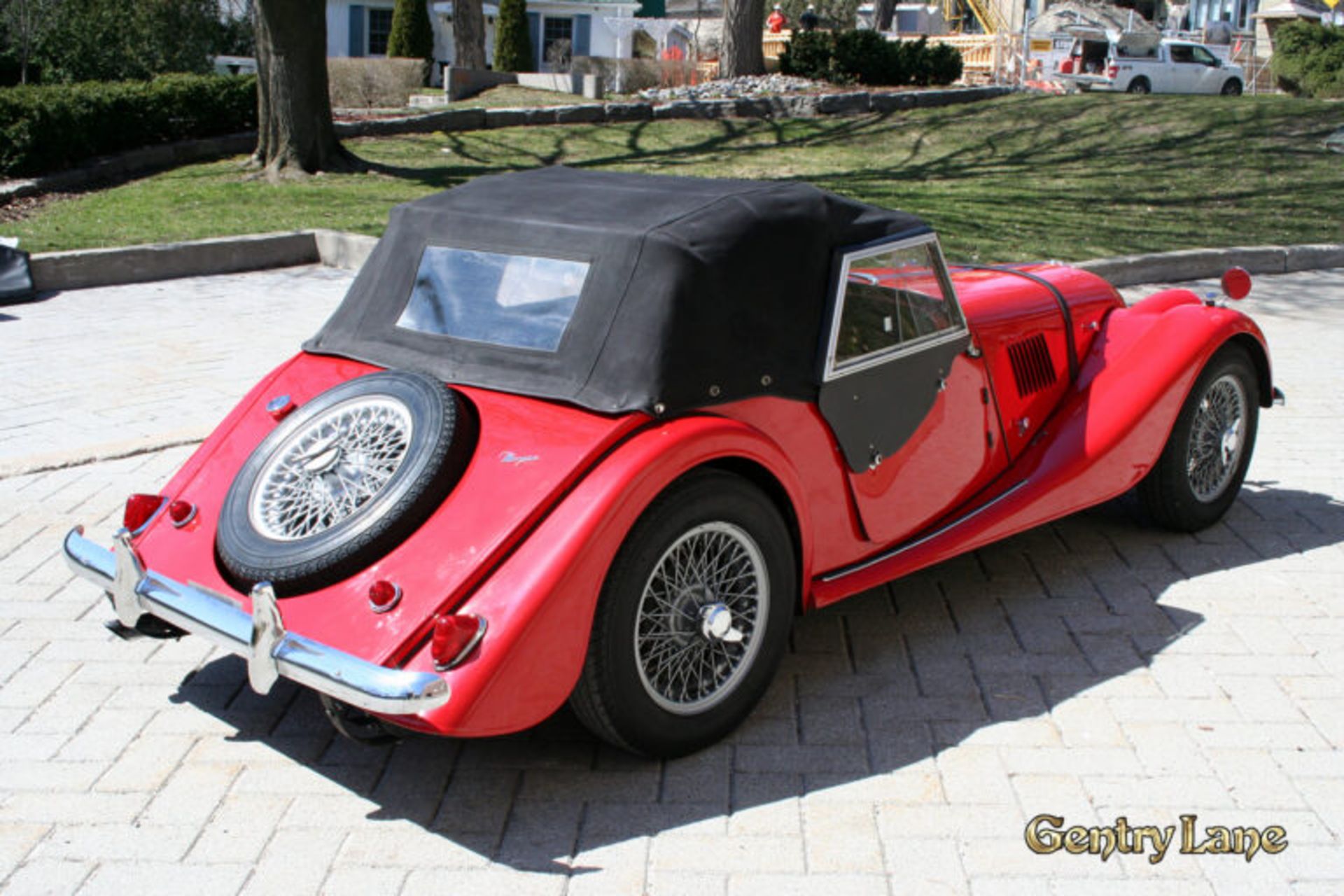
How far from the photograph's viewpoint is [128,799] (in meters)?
3.54

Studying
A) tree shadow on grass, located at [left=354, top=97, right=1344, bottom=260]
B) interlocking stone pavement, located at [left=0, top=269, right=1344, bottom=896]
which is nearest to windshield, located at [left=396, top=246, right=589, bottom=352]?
interlocking stone pavement, located at [left=0, top=269, right=1344, bottom=896]

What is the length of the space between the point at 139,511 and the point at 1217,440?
4.15m

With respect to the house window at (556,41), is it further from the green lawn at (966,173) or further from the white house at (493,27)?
the green lawn at (966,173)

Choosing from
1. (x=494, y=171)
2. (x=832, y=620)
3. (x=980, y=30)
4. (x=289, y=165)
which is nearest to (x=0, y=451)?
(x=832, y=620)

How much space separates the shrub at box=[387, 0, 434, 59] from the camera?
30.6 metres

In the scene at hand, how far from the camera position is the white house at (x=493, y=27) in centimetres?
3538

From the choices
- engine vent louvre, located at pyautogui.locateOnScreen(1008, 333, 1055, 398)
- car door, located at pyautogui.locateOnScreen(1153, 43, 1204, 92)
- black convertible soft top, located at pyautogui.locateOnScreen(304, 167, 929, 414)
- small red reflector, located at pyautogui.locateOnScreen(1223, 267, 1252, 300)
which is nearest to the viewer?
black convertible soft top, located at pyautogui.locateOnScreen(304, 167, 929, 414)

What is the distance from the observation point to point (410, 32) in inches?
1206

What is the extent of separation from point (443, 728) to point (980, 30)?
184 ft

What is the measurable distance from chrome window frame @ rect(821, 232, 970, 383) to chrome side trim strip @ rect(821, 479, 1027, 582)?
2.03 feet

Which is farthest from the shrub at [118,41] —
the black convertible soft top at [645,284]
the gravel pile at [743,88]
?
the black convertible soft top at [645,284]

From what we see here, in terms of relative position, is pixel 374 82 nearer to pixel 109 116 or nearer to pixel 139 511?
pixel 109 116

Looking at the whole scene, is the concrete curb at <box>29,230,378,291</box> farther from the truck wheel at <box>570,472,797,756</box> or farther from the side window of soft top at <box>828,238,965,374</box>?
the truck wheel at <box>570,472,797,756</box>

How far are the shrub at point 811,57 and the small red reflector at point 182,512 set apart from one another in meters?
19.8
